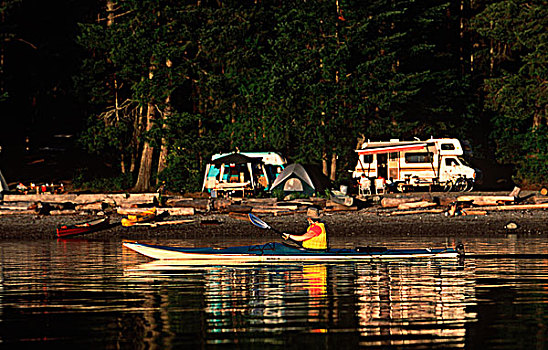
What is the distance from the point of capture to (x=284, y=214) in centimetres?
4316

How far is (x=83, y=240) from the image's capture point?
4109cm

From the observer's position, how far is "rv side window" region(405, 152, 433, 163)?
5266 centimetres

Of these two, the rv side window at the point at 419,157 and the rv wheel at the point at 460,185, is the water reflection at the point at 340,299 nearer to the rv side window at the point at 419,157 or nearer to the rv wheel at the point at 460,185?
A: the rv wheel at the point at 460,185

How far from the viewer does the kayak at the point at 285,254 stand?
27.3 meters

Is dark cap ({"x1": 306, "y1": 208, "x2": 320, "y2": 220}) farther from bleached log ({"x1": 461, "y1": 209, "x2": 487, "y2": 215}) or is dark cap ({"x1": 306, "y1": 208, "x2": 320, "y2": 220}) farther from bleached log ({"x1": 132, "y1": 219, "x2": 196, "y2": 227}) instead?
bleached log ({"x1": 461, "y1": 209, "x2": 487, "y2": 215})

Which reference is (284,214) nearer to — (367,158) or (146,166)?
(367,158)

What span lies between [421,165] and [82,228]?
64.7 feet

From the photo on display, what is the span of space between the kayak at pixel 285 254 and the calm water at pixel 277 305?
0.29 m

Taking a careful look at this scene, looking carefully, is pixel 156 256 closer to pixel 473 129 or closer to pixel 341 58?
pixel 341 58

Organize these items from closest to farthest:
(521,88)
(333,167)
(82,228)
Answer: (82,228)
(521,88)
(333,167)

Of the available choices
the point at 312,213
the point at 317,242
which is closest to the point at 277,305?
the point at 317,242

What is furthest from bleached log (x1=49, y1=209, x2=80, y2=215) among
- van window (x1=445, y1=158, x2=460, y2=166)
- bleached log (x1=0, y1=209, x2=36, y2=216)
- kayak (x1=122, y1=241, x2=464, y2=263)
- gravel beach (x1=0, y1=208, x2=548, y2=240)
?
van window (x1=445, y1=158, x2=460, y2=166)

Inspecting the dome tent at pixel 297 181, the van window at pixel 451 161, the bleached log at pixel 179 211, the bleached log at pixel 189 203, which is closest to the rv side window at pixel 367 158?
the dome tent at pixel 297 181

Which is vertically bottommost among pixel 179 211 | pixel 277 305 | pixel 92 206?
pixel 277 305
